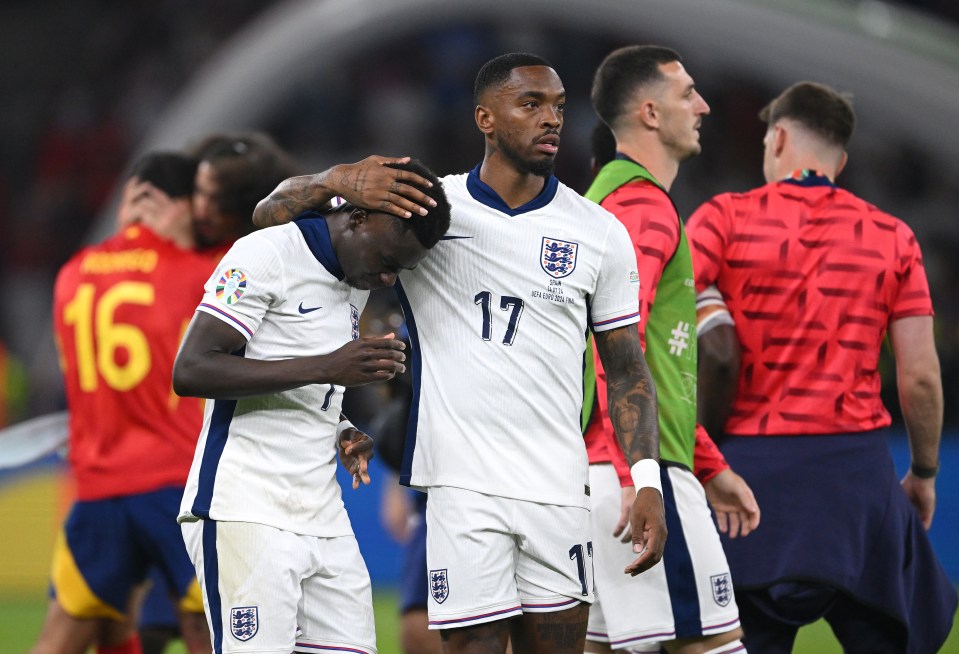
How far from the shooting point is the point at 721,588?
14.6 feet

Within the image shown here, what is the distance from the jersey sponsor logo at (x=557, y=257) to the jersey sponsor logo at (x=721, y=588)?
1234mm

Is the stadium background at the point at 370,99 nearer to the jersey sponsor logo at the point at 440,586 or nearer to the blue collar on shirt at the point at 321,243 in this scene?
the jersey sponsor logo at the point at 440,586

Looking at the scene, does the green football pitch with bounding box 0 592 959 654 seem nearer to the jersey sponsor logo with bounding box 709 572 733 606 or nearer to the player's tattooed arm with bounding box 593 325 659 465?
the jersey sponsor logo with bounding box 709 572 733 606

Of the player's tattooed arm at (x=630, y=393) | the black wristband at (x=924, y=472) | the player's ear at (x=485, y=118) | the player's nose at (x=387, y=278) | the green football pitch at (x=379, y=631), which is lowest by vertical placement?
the green football pitch at (x=379, y=631)

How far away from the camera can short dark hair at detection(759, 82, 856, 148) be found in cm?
518

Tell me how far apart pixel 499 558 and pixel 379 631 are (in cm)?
538

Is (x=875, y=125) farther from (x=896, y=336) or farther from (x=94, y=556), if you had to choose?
(x=94, y=556)

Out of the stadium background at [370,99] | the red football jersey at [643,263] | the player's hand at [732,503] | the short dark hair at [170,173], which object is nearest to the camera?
the red football jersey at [643,263]

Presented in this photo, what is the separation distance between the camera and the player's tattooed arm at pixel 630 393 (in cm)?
392

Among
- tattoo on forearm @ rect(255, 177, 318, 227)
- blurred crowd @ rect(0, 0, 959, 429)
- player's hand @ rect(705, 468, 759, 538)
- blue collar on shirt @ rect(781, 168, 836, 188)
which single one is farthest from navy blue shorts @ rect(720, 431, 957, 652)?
blurred crowd @ rect(0, 0, 959, 429)

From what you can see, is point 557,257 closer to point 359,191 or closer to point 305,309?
point 359,191

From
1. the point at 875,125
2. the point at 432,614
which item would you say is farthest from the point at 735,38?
the point at 432,614

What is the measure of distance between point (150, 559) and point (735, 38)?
10.2 metres

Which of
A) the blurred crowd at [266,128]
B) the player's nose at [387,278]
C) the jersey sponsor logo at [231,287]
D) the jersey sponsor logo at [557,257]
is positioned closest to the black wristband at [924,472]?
the jersey sponsor logo at [557,257]
